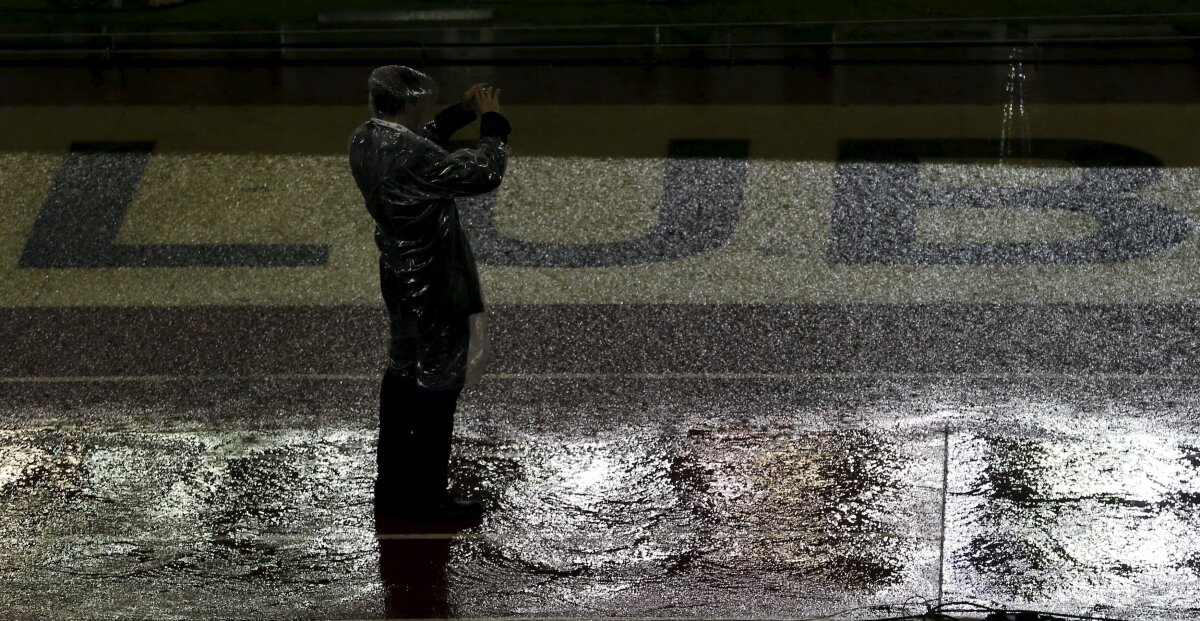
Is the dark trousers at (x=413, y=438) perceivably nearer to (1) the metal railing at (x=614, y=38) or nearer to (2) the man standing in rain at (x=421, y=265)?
(2) the man standing in rain at (x=421, y=265)

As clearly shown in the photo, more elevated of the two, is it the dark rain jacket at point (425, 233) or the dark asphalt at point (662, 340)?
the dark rain jacket at point (425, 233)

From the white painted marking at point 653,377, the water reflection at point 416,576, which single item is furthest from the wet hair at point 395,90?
the white painted marking at point 653,377

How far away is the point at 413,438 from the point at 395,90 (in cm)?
115

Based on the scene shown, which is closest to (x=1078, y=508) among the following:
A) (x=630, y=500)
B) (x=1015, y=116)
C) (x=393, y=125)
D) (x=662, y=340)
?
(x=630, y=500)

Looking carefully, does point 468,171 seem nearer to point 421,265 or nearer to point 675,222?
point 421,265

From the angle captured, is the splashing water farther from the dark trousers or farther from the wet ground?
the dark trousers

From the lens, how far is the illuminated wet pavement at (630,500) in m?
4.80

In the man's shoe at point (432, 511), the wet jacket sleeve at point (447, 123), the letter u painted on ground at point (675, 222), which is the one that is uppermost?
the wet jacket sleeve at point (447, 123)

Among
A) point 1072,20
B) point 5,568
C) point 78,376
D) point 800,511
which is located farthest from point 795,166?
point 5,568

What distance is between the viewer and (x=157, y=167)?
8.38 meters

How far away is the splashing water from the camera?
8.16 meters

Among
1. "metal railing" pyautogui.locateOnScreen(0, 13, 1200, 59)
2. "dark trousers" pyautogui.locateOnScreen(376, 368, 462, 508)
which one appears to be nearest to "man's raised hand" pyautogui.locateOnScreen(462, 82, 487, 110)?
"dark trousers" pyautogui.locateOnScreen(376, 368, 462, 508)

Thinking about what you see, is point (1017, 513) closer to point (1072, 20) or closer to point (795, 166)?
point (795, 166)

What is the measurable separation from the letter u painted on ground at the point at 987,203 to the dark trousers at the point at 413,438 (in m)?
2.71
